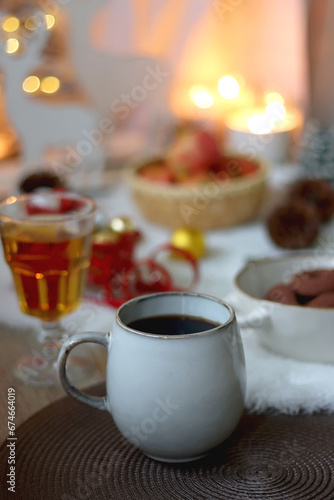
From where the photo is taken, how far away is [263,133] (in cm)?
144

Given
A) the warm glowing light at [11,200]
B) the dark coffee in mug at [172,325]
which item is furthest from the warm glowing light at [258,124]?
the dark coffee in mug at [172,325]

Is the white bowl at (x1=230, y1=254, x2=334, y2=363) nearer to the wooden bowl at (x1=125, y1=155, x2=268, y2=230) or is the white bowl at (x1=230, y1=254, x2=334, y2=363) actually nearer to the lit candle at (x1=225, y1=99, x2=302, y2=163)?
the wooden bowl at (x1=125, y1=155, x2=268, y2=230)

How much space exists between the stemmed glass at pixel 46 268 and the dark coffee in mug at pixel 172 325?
0.17 meters

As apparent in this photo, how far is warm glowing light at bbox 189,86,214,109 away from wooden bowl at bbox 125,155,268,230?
91 cm

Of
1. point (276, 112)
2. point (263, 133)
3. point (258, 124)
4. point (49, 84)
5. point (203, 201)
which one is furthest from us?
point (276, 112)

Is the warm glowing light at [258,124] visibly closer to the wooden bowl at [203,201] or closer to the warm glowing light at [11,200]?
the wooden bowl at [203,201]

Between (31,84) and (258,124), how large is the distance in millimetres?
526

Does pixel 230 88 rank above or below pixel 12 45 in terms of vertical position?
below

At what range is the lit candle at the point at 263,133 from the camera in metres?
1.43

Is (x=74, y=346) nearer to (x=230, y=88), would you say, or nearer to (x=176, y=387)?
(x=176, y=387)

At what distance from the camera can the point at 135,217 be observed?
1.18 meters

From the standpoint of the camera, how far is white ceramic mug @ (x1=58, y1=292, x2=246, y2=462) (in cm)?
46

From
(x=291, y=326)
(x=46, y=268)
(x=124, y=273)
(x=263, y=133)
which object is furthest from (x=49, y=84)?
(x=291, y=326)

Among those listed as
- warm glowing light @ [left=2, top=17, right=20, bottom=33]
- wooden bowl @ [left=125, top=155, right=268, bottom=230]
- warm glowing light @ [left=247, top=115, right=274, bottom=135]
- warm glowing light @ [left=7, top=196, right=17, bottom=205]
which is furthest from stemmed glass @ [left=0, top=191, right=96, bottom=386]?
warm glowing light @ [left=247, top=115, right=274, bottom=135]
